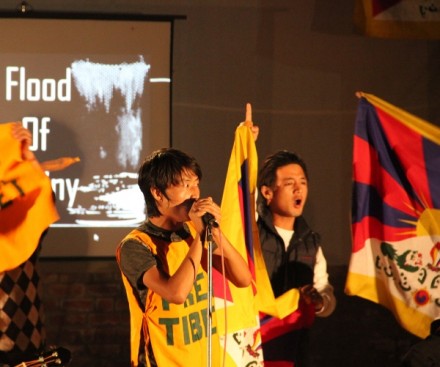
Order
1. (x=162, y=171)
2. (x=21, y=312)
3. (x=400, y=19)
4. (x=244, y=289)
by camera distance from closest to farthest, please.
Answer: (x=162, y=171) < (x=244, y=289) < (x=21, y=312) < (x=400, y=19)

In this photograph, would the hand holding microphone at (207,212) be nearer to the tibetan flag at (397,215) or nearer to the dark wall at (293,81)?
the tibetan flag at (397,215)

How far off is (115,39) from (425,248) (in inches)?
86.4

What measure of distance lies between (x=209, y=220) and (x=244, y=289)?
2.87 feet

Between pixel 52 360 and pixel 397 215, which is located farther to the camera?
pixel 397 215

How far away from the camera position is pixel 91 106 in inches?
202

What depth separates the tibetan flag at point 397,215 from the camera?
4.00 metres

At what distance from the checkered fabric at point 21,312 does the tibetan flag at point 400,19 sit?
2403mm

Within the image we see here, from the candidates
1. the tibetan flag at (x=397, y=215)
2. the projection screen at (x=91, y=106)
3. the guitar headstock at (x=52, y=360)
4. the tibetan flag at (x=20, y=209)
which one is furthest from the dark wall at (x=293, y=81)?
the guitar headstock at (x=52, y=360)

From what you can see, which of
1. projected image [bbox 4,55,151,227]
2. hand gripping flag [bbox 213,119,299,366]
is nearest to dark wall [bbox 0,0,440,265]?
projected image [bbox 4,55,151,227]

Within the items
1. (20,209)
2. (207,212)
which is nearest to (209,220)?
(207,212)

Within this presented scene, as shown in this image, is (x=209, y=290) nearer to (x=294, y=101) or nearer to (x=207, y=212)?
(x=207, y=212)

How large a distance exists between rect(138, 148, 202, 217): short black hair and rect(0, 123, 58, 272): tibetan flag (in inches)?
21.1

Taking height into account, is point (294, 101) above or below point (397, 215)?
above

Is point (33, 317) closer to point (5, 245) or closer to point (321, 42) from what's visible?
point (5, 245)
